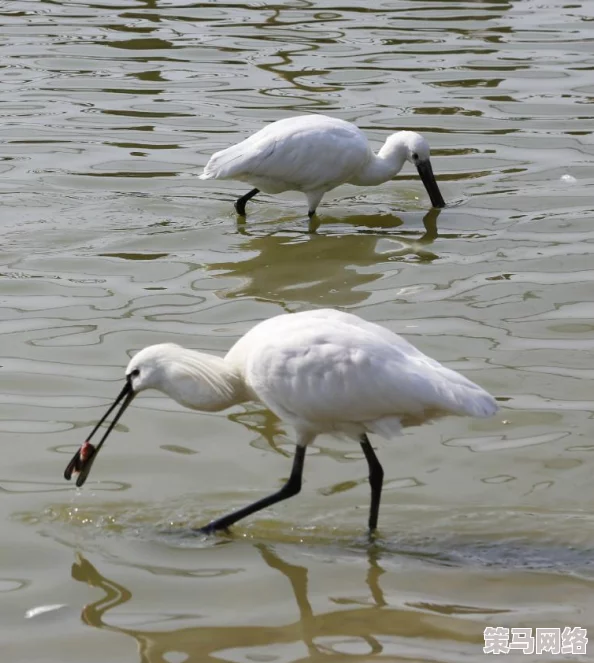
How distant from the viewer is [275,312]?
8.67m

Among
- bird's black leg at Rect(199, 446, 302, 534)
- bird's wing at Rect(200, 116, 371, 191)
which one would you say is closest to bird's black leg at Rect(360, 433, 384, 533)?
bird's black leg at Rect(199, 446, 302, 534)

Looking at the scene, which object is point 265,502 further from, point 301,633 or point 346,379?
point 301,633

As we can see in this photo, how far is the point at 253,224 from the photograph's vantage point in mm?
10766

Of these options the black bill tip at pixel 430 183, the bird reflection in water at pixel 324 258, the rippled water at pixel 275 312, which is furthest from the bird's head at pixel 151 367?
the black bill tip at pixel 430 183

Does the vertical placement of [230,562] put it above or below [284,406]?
below

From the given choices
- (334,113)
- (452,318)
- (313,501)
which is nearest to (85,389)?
(313,501)

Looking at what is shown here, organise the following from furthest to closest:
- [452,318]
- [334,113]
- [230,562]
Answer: [334,113]
[452,318]
[230,562]

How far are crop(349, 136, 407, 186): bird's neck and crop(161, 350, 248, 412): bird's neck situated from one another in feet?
17.0

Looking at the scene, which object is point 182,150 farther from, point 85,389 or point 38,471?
point 38,471

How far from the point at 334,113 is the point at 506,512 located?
809cm

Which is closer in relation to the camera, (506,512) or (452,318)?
(506,512)

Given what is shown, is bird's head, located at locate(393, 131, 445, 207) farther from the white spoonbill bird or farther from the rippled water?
the white spoonbill bird

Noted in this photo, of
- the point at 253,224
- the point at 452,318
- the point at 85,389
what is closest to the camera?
the point at 85,389

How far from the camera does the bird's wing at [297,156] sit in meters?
10.4
